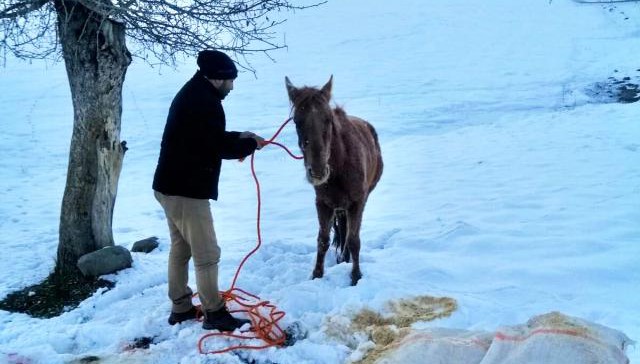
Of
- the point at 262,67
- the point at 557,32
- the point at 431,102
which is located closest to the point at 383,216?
the point at 431,102

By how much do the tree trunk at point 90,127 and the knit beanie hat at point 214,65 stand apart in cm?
219

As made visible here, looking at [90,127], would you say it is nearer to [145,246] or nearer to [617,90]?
[145,246]

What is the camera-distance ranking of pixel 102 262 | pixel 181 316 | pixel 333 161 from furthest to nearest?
pixel 102 262
pixel 333 161
pixel 181 316

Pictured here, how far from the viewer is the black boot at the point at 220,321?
4.25 m

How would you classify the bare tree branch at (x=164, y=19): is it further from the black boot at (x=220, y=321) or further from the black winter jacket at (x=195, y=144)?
the black boot at (x=220, y=321)

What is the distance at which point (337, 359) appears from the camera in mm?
3736

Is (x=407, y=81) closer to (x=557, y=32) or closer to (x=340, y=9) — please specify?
(x=557, y=32)

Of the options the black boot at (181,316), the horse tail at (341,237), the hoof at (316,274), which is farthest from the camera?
the horse tail at (341,237)

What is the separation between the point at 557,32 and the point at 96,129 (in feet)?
94.2

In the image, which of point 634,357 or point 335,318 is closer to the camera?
point 634,357

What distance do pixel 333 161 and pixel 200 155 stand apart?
1.51 meters

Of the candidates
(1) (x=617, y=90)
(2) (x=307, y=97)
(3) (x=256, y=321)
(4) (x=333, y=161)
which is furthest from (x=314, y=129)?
(1) (x=617, y=90)

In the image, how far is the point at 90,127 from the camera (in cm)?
568

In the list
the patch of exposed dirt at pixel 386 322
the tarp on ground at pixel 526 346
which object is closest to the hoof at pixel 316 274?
the patch of exposed dirt at pixel 386 322
